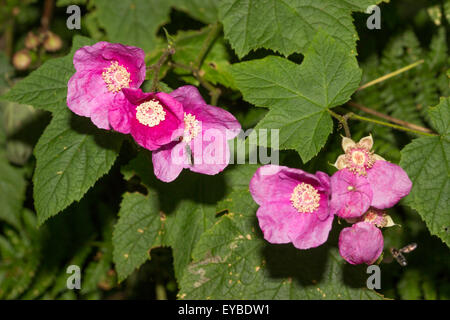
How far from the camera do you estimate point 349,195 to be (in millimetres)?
1646

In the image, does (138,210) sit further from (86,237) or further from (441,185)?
(441,185)

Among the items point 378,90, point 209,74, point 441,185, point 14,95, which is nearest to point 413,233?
point 378,90

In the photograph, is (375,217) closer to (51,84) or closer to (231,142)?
(231,142)

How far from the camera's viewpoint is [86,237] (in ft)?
10.3

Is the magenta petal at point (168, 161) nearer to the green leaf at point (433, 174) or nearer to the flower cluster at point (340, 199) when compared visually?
the flower cluster at point (340, 199)

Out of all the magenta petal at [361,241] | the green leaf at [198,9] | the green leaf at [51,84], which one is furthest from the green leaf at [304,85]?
the green leaf at [198,9]

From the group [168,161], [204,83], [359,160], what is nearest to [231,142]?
[204,83]

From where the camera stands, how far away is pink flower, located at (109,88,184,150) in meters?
1.73

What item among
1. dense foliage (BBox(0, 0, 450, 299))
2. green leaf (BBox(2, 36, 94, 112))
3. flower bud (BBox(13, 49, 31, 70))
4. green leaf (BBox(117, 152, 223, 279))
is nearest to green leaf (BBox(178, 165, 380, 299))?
dense foliage (BBox(0, 0, 450, 299))

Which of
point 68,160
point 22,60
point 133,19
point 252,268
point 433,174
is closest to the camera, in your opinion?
point 433,174

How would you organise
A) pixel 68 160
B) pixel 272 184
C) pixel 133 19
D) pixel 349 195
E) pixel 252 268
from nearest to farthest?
1. pixel 349 195
2. pixel 272 184
3. pixel 68 160
4. pixel 252 268
5. pixel 133 19

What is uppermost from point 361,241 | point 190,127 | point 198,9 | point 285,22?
point 198,9

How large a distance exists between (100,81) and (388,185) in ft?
3.55

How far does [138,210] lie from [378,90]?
147 centimetres
